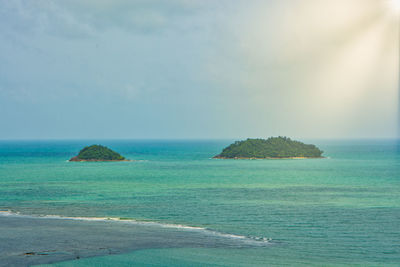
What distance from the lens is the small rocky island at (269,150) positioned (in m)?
130

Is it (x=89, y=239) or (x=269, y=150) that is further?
(x=269, y=150)

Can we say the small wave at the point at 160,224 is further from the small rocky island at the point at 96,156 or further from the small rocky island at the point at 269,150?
the small rocky island at the point at 269,150

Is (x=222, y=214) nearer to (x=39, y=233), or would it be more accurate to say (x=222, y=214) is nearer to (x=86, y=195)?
(x=39, y=233)

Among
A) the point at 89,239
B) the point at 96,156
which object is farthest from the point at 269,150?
the point at 89,239

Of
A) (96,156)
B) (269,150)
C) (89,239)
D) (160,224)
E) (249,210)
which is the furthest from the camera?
(269,150)

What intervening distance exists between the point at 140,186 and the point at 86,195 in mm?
9591

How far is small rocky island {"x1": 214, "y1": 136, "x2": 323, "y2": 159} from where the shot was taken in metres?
130

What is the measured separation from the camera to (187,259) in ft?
67.0

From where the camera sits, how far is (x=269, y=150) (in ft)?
435

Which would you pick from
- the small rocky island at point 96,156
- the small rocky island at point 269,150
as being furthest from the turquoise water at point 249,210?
the small rocky island at point 269,150

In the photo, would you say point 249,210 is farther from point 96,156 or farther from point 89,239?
point 96,156

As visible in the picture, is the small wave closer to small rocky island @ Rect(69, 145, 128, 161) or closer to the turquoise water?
Result: the turquoise water

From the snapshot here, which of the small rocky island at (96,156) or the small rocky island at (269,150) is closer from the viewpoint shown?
the small rocky island at (96,156)

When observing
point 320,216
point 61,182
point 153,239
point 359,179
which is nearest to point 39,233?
point 153,239
